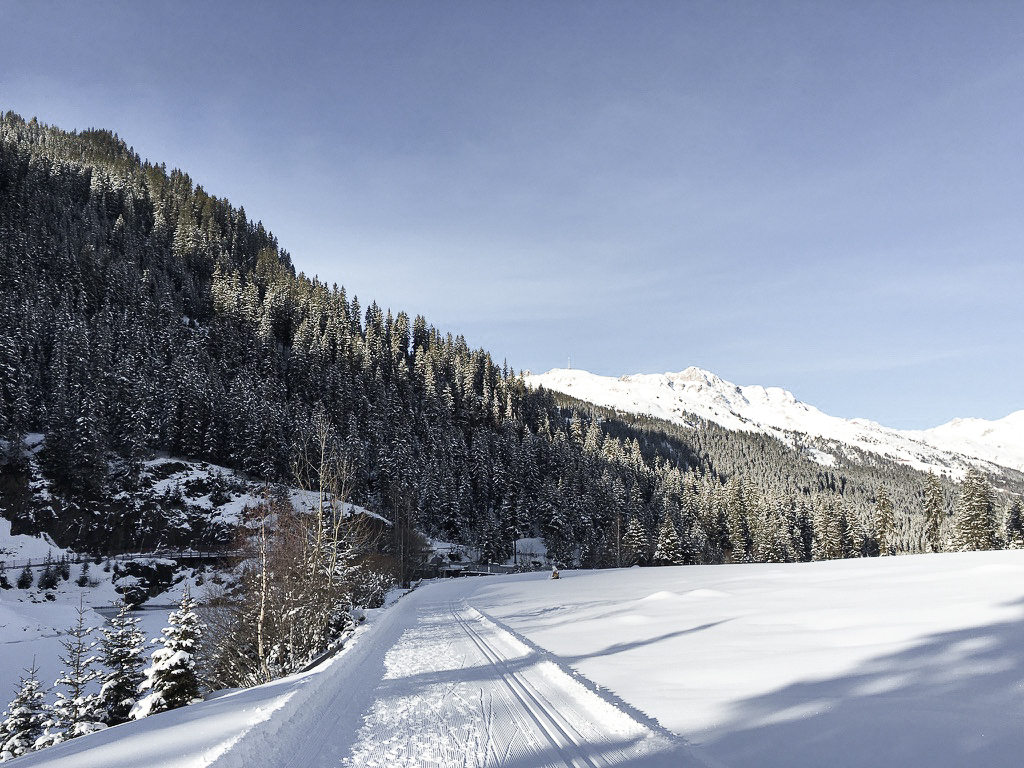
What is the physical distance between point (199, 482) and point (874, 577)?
2617 inches

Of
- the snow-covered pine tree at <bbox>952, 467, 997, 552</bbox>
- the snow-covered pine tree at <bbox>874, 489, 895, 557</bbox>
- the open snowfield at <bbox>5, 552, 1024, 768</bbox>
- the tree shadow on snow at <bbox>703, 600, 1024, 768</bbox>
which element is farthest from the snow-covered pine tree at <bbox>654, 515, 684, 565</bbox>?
the tree shadow on snow at <bbox>703, 600, 1024, 768</bbox>

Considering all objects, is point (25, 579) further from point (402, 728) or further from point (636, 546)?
point (636, 546)

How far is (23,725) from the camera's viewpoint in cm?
1275

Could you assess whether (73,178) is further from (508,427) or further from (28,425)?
(508,427)

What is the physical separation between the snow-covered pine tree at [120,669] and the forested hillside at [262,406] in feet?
32.4

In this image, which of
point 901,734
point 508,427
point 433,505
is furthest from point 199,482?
point 901,734

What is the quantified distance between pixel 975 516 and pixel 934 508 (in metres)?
10.1

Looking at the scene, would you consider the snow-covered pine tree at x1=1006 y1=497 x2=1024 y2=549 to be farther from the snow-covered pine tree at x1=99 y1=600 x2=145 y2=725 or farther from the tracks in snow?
the snow-covered pine tree at x1=99 y1=600 x2=145 y2=725

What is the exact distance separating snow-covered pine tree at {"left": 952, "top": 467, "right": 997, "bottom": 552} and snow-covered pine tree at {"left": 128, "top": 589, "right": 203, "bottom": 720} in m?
65.6

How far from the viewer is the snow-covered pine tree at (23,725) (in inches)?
479

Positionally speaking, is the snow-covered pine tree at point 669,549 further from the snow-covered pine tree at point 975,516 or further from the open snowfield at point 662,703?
the open snowfield at point 662,703

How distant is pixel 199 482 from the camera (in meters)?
64.2

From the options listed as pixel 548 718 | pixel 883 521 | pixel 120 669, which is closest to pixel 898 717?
pixel 548 718

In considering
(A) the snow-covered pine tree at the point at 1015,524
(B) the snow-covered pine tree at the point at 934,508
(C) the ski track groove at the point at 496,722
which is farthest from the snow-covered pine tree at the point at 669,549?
(C) the ski track groove at the point at 496,722
